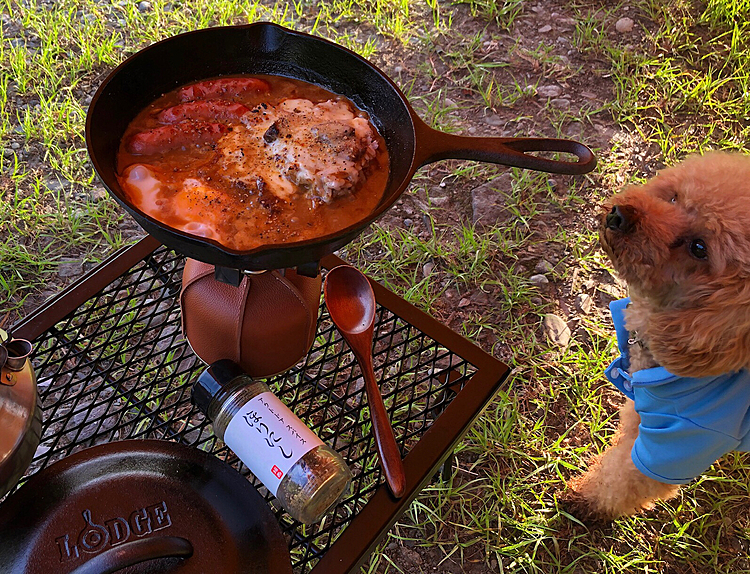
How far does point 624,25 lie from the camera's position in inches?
153

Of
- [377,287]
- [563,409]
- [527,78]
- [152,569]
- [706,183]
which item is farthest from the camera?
[527,78]

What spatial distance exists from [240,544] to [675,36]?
155 inches

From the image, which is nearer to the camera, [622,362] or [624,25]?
[622,362]

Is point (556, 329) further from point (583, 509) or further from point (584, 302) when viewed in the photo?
point (583, 509)

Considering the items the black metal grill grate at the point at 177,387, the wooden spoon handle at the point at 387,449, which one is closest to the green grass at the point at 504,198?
the black metal grill grate at the point at 177,387

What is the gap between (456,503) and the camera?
213 cm

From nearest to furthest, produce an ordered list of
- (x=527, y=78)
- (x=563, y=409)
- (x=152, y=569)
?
1. (x=152, y=569)
2. (x=563, y=409)
3. (x=527, y=78)

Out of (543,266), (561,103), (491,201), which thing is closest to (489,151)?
(543,266)

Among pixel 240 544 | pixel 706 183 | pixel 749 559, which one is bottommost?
pixel 749 559

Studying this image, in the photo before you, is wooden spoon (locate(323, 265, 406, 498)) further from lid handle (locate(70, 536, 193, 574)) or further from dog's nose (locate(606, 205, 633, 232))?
dog's nose (locate(606, 205, 633, 232))

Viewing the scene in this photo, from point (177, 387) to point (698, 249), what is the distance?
156cm

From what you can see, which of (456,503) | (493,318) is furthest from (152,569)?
(493,318)

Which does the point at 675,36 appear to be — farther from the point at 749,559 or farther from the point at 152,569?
the point at 152,569

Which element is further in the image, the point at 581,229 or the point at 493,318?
the point at 581,229
